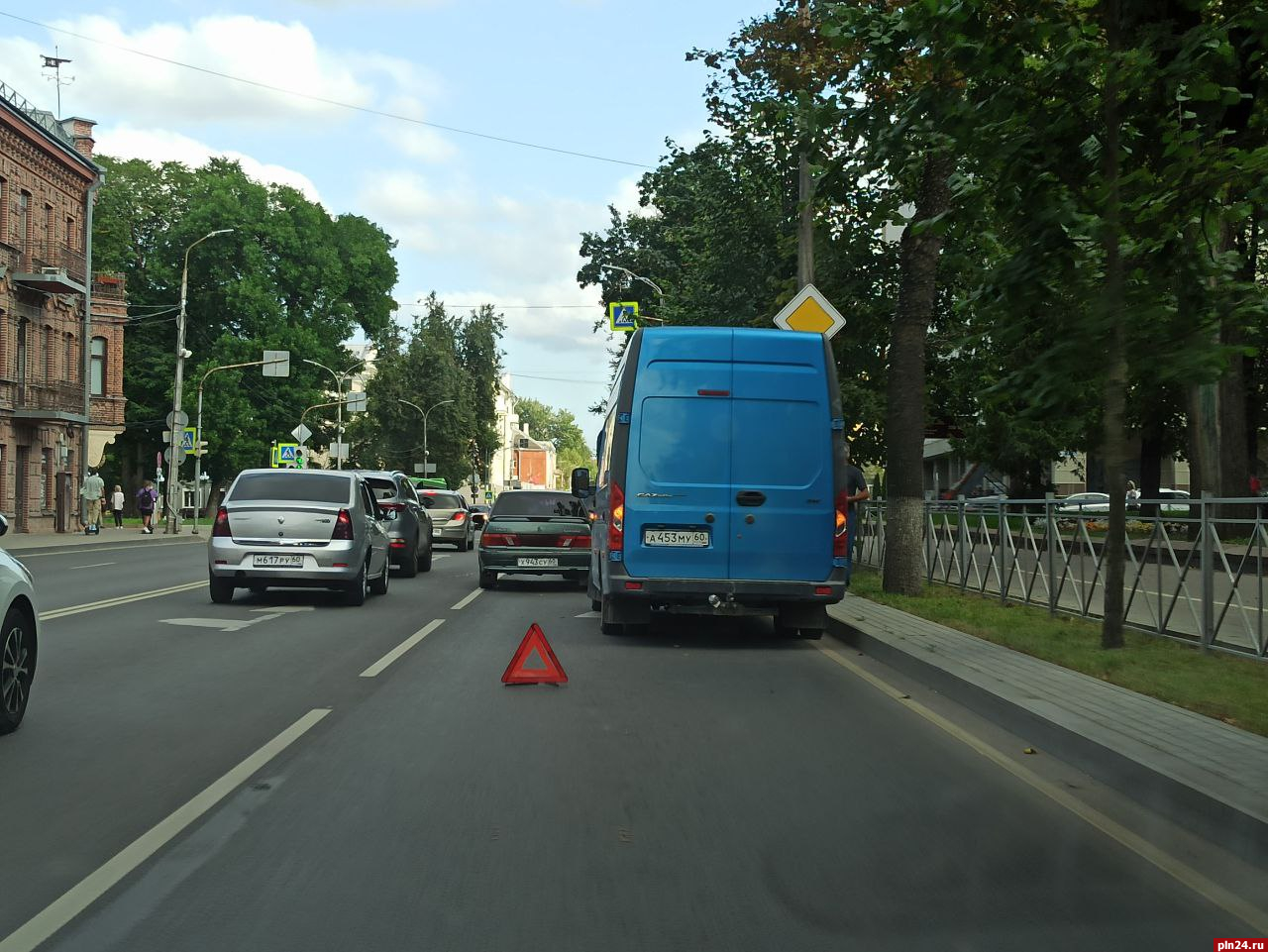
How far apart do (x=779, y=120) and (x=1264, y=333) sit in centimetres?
501

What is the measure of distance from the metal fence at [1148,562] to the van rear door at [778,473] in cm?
249

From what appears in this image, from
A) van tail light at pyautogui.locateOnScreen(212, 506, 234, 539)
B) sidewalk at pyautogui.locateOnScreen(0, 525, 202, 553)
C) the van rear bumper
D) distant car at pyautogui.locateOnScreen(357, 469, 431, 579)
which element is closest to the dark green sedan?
distant car at pyautogui.locateOnScreen(357, 469, 431, 579)

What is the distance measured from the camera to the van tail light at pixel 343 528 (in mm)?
17359

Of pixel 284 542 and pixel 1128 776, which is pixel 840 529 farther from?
pixel 284 542

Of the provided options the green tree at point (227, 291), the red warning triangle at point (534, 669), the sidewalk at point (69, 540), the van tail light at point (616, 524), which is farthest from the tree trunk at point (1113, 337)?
the green tree at point (227, 291)

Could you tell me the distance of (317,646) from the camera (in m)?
12.8

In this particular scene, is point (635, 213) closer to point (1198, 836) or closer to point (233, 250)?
point (233, 250)

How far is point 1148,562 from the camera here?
12.7 m

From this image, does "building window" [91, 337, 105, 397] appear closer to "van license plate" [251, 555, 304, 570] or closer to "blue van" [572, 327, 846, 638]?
"van license plate" [251, 555, 304, 570]

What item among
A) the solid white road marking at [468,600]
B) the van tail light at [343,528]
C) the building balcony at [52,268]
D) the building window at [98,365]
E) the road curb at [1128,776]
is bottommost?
the road curb at [1128,776]

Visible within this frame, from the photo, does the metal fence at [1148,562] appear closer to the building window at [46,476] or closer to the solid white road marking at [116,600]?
the solid white road marking at [116,600]

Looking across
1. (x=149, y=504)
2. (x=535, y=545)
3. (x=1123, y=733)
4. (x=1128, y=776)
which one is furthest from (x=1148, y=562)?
(x=149, y=504)

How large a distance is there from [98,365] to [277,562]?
1696 inches

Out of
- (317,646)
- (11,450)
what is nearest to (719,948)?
(317,646)
